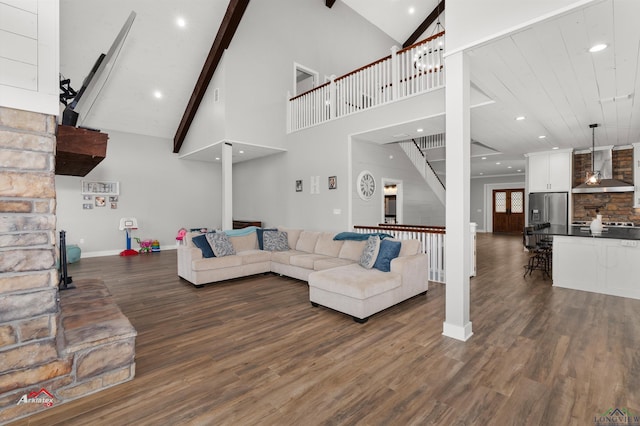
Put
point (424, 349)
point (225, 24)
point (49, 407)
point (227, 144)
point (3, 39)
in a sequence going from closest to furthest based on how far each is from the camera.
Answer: point (3, 39) < point (49, 407) < point (424, 349) < point (225, 24) < point (227, 144)

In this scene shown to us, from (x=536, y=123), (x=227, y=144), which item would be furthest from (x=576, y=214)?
(x=227, y=144)

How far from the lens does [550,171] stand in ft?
25.5

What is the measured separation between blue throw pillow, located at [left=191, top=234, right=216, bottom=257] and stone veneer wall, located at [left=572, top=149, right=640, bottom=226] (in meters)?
8.66

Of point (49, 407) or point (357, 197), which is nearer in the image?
point (49, 407)

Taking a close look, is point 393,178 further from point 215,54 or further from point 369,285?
point 215,54

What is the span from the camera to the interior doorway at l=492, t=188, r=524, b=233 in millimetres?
13383

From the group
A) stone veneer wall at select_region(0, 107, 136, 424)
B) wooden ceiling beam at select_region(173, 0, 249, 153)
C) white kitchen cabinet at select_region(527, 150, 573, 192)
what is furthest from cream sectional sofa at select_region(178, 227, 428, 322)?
white kitchen cabinet at select_region(527, 150, 573, 192)

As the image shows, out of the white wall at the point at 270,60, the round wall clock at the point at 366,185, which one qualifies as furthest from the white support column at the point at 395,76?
the white wall at the point at 270,60

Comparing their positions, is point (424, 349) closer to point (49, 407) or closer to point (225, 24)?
point (49, 407)

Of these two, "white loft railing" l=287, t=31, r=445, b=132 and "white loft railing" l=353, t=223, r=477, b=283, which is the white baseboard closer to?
"white loft railing" l=353, t=223, r=477, b=283

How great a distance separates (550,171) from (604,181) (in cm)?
119

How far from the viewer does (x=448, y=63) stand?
3.01 m

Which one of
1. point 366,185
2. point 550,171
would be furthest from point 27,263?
point 550,171

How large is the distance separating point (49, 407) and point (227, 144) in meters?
5.72
